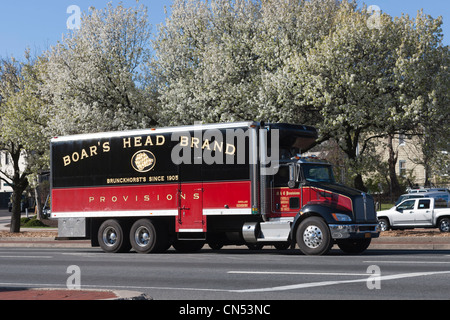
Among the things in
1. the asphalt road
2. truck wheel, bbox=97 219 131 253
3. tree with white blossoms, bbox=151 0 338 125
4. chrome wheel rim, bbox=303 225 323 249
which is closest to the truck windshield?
chrome wheel rim, bbox=303 225 323 249

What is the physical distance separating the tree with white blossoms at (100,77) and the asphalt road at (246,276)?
12467 millimetres

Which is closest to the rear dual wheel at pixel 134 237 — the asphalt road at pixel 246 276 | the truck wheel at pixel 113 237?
the truck wheel at pixel 113 237

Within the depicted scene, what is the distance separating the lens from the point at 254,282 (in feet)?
39.0

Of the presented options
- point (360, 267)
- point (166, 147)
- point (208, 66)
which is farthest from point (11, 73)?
point (360, 267)

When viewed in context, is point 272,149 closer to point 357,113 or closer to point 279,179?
point 279,179

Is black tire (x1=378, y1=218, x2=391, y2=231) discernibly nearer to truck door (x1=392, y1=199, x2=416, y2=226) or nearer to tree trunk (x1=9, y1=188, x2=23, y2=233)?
truck door (x1=392, y1=199, x2=416, y2=226)

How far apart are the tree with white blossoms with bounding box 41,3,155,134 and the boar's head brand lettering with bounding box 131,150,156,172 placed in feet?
28.8

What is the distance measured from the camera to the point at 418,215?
107 feet

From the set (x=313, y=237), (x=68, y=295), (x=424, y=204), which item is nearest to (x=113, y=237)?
(x=313, y=237)

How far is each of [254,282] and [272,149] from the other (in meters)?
7.70

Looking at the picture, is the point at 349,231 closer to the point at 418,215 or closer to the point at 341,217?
the point at 341,217

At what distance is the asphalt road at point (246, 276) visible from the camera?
1032 cm

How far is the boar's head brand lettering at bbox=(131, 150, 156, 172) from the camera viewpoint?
2062cm

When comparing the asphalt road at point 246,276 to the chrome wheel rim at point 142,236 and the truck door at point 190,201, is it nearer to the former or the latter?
the truck door at point 190,201
